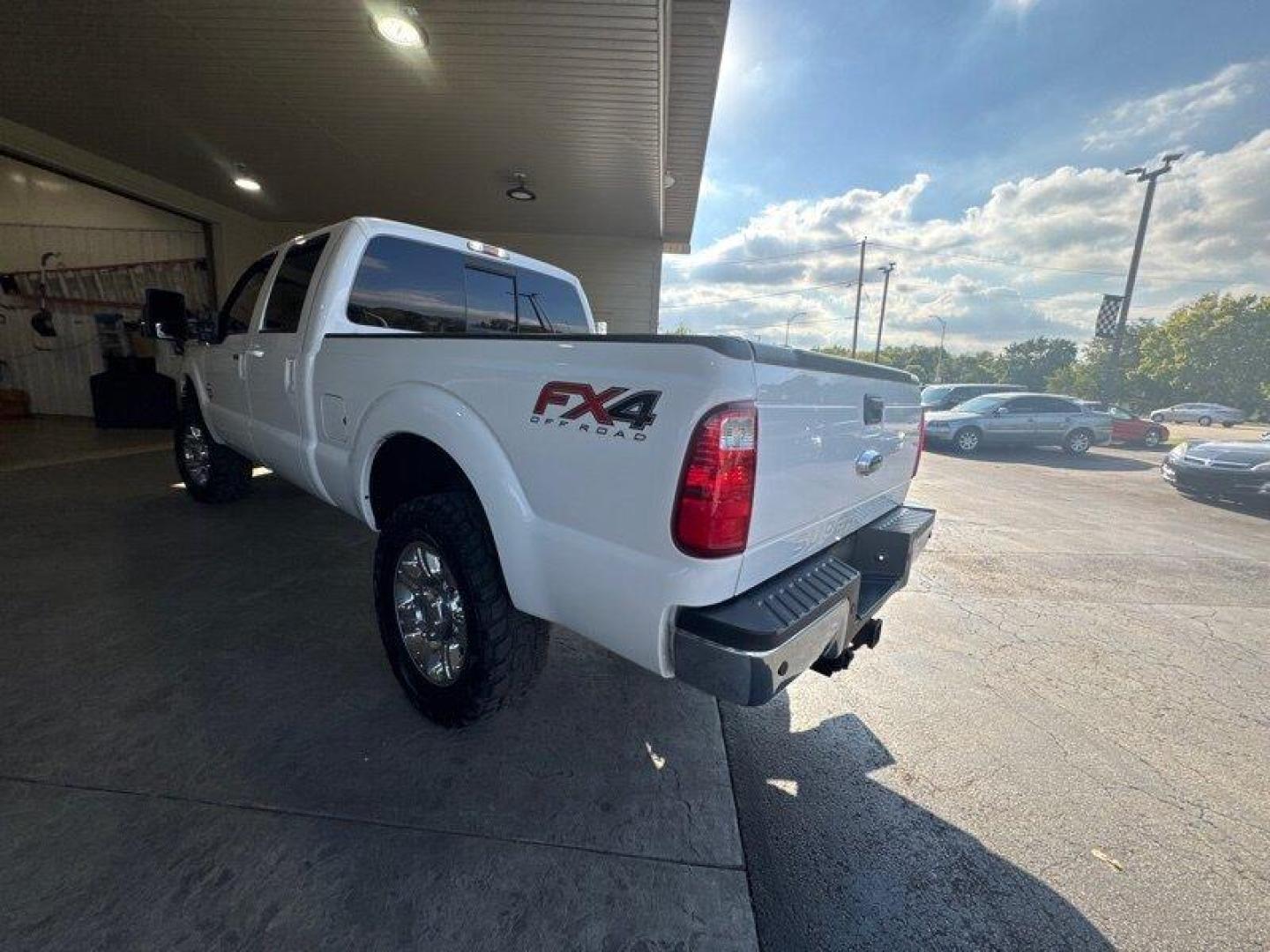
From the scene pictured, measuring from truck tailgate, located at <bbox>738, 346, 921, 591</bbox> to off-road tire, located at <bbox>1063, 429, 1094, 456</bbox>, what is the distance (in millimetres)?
15324

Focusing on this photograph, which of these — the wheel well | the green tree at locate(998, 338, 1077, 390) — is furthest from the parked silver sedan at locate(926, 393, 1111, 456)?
the green tree at locate(998, 338, 1077, 390)

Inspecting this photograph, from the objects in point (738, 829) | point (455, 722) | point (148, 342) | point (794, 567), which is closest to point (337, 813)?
point (455, 722)

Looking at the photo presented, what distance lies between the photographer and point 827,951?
143 centimetres

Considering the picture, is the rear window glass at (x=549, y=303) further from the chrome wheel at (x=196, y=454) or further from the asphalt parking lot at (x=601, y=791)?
the chrome wheel at (x=196, y=454)

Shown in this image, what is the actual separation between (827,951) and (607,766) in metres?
0.90

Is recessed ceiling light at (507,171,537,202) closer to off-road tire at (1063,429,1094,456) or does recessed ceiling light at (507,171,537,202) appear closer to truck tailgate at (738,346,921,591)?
truck tailgate at (738,346,921,591)

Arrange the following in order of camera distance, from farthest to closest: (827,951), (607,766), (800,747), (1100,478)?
(1100,478)
(800,747)
(607,766)
(827,951)

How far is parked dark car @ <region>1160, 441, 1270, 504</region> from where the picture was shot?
776cm

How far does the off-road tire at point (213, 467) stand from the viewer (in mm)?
4742

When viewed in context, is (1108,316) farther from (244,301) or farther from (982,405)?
(244,301)

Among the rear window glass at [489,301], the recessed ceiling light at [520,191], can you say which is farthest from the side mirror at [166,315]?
the recessed ceiling light at [520,191]

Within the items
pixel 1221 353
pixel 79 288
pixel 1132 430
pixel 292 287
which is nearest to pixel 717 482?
pixel 292 287

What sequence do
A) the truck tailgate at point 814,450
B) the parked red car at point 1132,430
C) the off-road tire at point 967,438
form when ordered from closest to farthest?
the truck tailgate at point 814,450 → the off-road tire at point 967,438 → the parked red car at point 1132,430

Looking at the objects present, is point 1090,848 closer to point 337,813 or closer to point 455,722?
point 455,722
